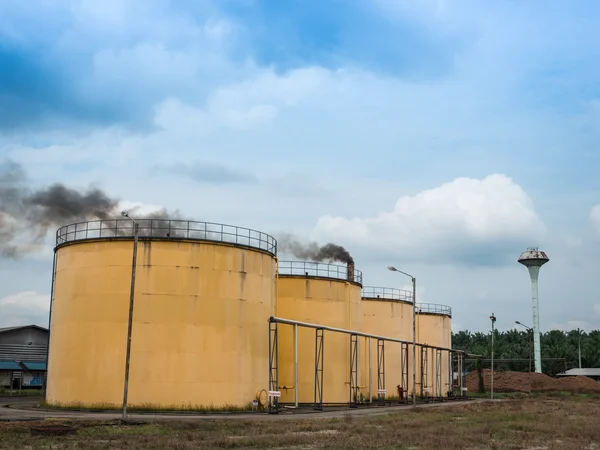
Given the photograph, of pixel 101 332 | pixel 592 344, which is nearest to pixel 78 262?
pixel 101 332

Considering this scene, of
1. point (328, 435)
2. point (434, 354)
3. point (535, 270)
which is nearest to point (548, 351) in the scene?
point (535, 270)

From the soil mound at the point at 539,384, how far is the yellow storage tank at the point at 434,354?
21.3 metres

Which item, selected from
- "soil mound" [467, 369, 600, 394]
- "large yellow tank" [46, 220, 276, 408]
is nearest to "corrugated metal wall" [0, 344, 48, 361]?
"large yellow tank" [46, 220, 276, 408]

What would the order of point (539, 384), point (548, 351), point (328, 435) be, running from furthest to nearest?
1. point (548, 351)
2. point (539, 384)
3. point (328, 435)

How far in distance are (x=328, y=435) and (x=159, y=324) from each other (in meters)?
14.9

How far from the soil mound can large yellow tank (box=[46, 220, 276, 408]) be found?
61468 millimetres

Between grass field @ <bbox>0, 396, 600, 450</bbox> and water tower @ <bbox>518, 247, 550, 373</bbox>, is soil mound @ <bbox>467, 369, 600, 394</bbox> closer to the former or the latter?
water tower @ <bbox>518, 247, 550, 373</bbox>

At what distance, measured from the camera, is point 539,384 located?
93250 mm

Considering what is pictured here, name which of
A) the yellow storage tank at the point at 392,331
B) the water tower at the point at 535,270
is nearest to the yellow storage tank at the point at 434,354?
the yellow storage tank at the point at 392,331

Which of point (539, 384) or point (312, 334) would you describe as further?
point (539, 384)

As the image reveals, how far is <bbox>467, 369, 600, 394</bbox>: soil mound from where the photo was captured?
9206 cm

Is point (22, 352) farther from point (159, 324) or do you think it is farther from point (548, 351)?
point (548, 351)

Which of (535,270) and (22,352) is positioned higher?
(535,270)

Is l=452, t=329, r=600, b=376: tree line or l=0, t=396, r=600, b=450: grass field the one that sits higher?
l=452, t=329, r=600, b=376: tree line
